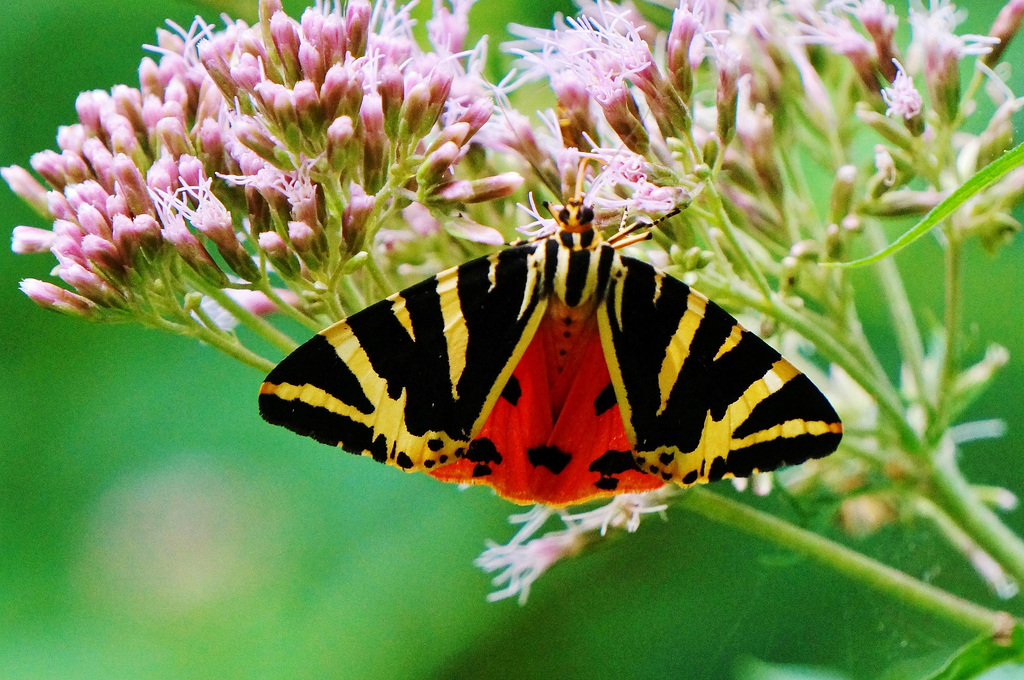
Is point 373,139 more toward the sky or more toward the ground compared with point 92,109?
more toward the ground

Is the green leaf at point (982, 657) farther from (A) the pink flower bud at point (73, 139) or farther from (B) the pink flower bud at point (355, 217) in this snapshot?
(A) the pink flower bud at point (73, 139)

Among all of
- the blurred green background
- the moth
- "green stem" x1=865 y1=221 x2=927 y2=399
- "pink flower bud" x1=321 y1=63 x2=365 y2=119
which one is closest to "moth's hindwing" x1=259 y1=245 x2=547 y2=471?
the moth

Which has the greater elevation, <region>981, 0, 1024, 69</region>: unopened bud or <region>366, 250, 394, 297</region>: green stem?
<region>366, 250, 394, 297</region>: green stem

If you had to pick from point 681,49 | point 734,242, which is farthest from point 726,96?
point 734,242

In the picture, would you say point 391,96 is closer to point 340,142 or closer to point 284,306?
point 340,142

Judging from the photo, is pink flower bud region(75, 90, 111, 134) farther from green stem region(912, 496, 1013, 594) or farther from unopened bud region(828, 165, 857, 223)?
green stem region(912, 496, 1013, 594)

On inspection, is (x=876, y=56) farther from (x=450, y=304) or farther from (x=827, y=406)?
(x=450, y=304)

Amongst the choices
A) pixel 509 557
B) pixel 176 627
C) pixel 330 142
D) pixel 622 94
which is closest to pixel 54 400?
pixel 176 627
